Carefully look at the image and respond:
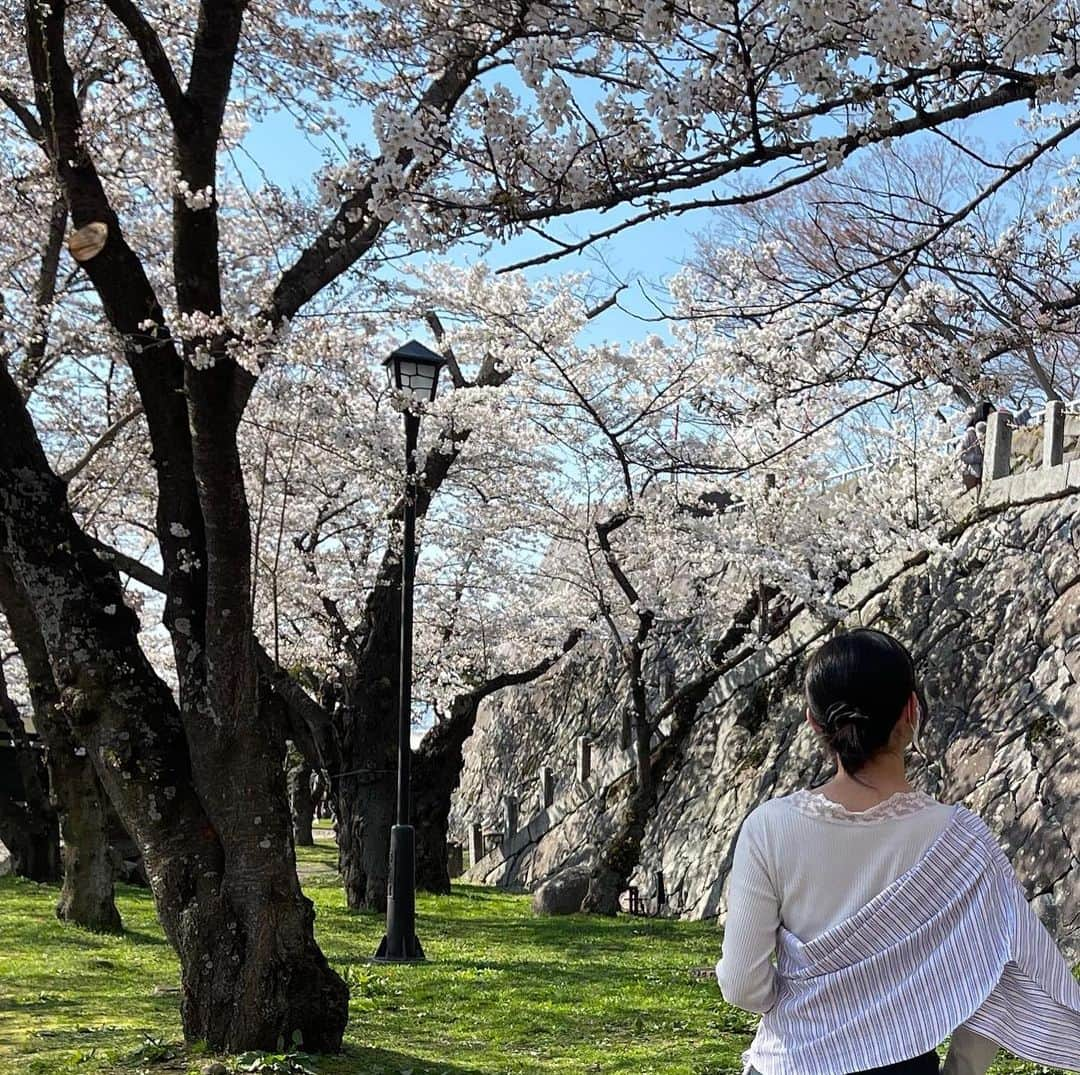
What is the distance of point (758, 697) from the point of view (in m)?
14.9

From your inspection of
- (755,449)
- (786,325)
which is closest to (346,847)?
(755,449)

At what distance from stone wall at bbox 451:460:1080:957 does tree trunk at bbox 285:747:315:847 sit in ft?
25.7

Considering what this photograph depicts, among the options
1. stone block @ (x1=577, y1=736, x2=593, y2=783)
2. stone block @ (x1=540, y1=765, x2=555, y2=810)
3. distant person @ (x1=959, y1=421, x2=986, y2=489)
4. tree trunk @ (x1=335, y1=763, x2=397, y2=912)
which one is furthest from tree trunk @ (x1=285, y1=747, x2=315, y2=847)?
distant person @ (x1=959, y1=421, x2=986, y2=489)

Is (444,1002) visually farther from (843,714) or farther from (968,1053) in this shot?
(843,714)

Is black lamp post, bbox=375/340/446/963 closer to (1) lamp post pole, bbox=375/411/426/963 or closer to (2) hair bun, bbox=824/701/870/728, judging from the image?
(1) lamp post pole, bbox=375/411/426/963

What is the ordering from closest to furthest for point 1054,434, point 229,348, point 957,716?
point 229,348
point 957,716
point 1054,434

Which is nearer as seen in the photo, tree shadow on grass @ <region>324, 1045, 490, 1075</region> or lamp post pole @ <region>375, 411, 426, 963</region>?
tree shadow on grass @ <region>324, 1045, 490, 1075</region>

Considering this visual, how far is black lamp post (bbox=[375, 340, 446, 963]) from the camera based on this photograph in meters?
8.95

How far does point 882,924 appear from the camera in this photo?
7.32 feet

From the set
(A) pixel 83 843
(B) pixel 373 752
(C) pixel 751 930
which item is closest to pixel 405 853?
(A) pixel 83 843

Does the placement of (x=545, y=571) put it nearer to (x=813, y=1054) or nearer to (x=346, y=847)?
(x=346, y=847)

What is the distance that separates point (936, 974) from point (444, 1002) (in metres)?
5.78

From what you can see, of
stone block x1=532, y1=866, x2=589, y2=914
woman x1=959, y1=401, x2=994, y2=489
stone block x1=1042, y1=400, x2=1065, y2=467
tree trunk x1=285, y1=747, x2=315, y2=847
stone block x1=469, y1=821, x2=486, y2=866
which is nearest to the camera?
stone block x1=1042, y1=400, x2=1065, y2=467

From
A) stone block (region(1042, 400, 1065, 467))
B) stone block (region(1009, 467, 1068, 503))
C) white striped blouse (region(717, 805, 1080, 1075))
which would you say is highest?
stone block (region(1042, 400, 1065, 467))
